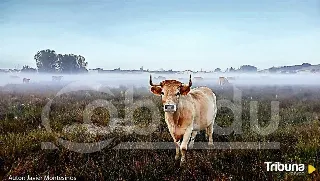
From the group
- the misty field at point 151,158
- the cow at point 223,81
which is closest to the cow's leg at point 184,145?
the misty field at point 151,158

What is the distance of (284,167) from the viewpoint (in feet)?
16.9

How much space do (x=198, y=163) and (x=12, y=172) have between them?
295 centimetres

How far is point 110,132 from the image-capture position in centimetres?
752

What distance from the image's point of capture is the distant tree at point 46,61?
627 inches

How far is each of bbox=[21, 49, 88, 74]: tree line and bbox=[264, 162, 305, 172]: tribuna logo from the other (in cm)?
1159

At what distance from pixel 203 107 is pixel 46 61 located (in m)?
11.8

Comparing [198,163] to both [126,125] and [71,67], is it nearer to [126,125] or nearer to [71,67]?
[126,125]

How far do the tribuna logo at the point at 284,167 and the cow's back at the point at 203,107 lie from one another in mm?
1813

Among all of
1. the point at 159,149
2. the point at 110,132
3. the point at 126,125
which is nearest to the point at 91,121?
the point at 126,125

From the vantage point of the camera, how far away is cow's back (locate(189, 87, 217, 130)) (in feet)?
22.3
